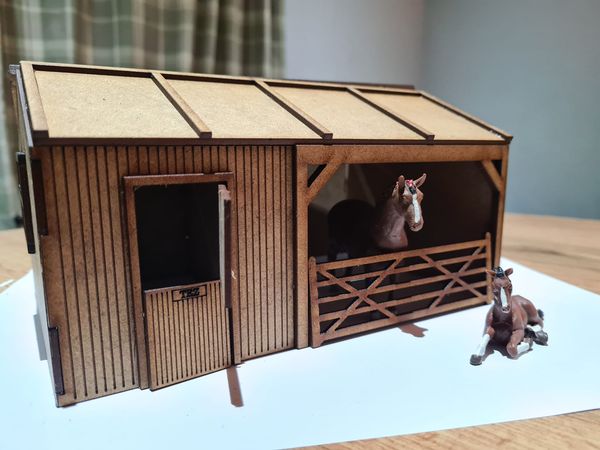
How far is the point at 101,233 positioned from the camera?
196 cm

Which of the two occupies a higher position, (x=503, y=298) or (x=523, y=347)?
(x=503, y=298)

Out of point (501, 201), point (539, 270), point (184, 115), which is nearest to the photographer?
point (184, 115)

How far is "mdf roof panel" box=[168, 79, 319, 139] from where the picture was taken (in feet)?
7.42

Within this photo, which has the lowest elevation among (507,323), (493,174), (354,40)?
(507,323)

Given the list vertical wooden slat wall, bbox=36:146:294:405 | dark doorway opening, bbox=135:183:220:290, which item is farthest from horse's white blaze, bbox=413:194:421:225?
dark doorway opening, bbox=135:183:220:290

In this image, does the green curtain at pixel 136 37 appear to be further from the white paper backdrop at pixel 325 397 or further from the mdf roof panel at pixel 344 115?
the white paper backdrop at pixel 325 397

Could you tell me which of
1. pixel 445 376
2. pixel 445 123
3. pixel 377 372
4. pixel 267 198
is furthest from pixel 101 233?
pixel 445 123

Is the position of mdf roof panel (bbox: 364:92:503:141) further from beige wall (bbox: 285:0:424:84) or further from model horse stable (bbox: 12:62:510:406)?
beige wall (bbox: 285:0:424:84)

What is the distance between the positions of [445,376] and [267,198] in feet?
4.12

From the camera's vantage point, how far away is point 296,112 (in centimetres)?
260

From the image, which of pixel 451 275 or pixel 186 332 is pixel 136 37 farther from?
pixel 451 275

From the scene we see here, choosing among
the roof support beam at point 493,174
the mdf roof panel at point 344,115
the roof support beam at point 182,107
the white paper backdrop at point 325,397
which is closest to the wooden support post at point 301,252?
the white paper backdrop at point 325,397

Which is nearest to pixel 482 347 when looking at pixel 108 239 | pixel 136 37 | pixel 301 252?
pixel 301 252

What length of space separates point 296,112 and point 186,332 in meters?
1.34
